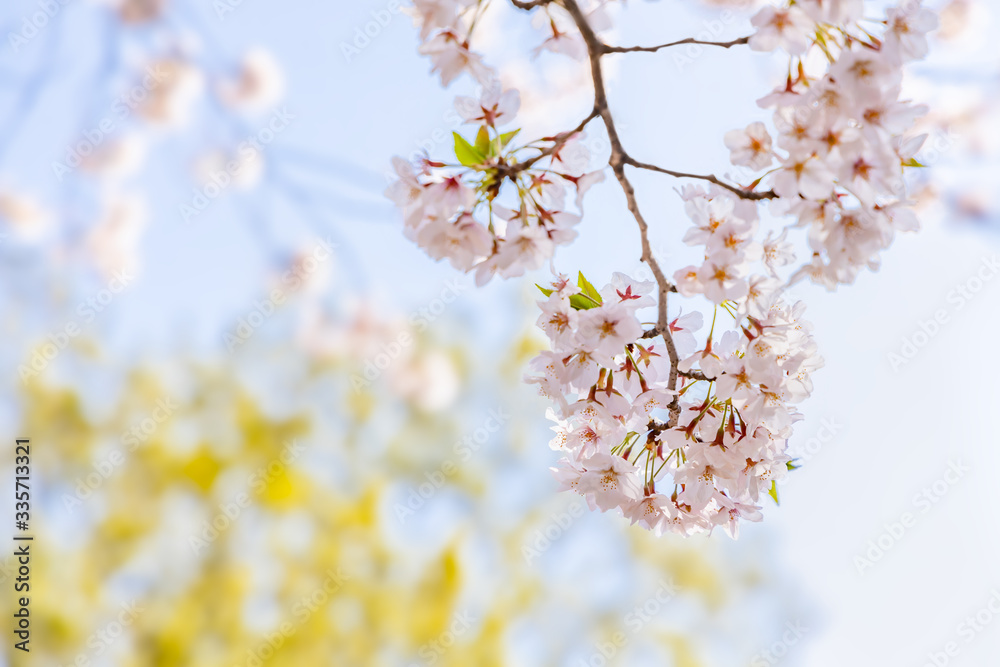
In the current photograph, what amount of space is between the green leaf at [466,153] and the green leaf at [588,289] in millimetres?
187

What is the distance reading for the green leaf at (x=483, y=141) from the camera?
66cm

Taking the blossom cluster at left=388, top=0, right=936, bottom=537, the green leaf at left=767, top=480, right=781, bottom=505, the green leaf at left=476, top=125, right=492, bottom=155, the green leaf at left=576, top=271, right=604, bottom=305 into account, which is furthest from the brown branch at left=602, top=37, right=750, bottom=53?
the green leaf at left=767, top=480, right=781, bottom=505

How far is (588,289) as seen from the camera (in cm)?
77

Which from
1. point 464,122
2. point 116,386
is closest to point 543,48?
point 464,122

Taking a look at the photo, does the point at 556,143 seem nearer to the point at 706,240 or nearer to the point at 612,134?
the point at 612,134

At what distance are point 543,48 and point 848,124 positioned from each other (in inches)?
13.2

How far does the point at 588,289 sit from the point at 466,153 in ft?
0.70

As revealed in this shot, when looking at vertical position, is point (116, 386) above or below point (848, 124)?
above

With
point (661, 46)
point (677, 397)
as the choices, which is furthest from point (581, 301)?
point (661, 46)

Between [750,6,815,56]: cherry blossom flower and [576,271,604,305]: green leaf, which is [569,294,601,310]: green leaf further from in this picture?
[750,6,815,56]: cherry blossom flower

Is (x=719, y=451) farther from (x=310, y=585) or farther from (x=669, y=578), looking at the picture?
(x=669, y=578)

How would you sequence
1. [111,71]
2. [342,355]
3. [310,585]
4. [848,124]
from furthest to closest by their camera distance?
[342,355], [310,585], [111,71], [848,124]

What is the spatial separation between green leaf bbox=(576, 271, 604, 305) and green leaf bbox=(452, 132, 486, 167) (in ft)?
0.61

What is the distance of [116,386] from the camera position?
4172 mm
